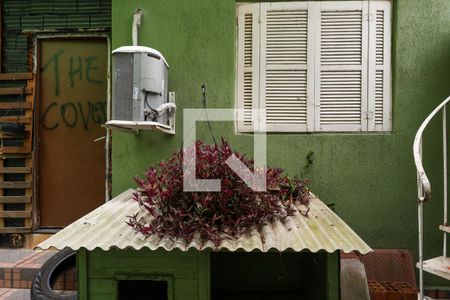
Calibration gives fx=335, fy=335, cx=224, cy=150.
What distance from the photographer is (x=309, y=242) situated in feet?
9.20

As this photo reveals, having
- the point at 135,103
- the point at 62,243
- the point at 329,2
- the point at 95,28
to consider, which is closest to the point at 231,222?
the point at 62,243

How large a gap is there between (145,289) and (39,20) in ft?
15.3

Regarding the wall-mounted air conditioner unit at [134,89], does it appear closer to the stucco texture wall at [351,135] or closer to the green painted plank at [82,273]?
the stucco texture wall at [351,135]

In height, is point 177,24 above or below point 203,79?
above

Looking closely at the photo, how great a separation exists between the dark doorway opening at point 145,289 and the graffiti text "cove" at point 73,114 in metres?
2.91

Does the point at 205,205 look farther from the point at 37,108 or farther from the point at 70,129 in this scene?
the point at 37,108

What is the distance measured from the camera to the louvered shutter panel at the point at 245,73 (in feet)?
15.1

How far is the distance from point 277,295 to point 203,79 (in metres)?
3.05

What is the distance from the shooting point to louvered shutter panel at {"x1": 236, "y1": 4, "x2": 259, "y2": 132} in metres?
4.59

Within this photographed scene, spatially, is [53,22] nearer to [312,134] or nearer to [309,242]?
[312,134]

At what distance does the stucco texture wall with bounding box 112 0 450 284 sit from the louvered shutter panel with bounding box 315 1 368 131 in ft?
0.80

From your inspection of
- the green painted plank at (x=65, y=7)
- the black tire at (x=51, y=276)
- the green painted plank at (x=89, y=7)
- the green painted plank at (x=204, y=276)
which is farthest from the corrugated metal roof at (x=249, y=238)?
the green painted plank at (x=65, y=7)

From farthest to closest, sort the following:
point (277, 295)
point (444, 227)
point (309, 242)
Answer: point (277, 295) < point (444, 227) < point (309, 242)

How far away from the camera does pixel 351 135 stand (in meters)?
4.48
